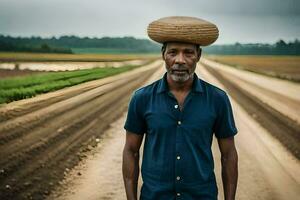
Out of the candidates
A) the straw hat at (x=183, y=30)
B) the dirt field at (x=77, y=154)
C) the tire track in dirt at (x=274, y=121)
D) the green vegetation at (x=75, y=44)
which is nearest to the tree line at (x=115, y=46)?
the green vegetation at (x=75, y=44)

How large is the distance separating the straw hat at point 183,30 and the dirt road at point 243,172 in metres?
2.80

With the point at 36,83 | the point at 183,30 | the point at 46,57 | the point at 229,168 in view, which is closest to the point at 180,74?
the point at 183,30

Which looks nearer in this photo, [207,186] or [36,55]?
[207,186]

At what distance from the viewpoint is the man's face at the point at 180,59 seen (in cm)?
222

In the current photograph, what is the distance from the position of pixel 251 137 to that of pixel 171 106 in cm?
560

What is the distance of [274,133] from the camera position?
25.7 feet

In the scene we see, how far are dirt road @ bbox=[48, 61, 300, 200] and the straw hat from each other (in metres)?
2.80

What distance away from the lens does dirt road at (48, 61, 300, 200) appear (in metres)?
4.84

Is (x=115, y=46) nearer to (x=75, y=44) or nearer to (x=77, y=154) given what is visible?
(x=75, y=44)

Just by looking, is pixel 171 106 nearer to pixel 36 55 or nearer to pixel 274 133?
pixel 36 55

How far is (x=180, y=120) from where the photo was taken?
7.02 ft

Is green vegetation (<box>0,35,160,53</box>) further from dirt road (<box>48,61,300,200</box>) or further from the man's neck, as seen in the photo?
the man's neck

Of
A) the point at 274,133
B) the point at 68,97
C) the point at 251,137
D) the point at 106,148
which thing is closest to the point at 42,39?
the point at 68,97

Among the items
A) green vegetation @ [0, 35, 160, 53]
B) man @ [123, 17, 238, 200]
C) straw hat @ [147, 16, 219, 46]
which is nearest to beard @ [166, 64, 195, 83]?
man @ [123, 17, 238, 200]
